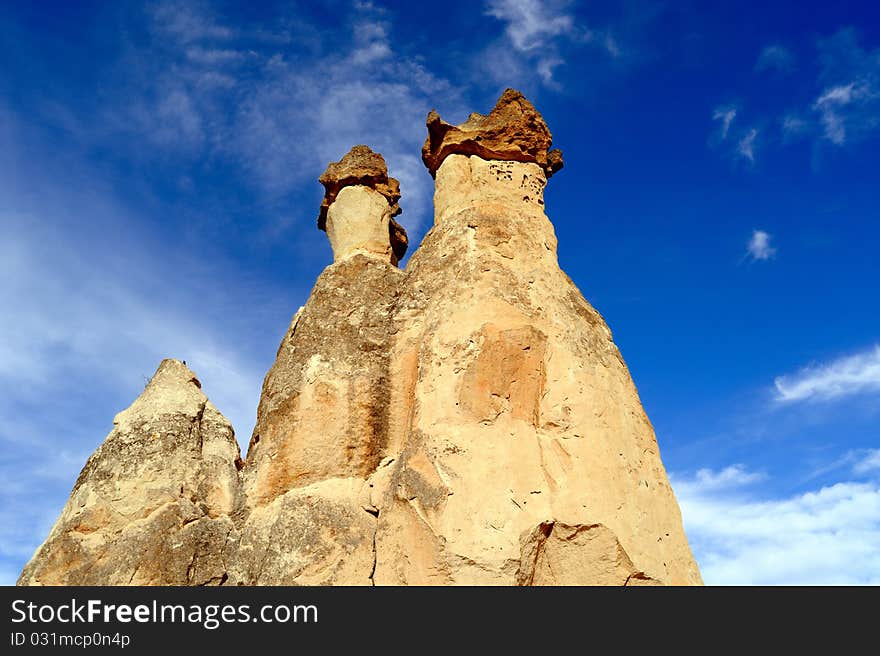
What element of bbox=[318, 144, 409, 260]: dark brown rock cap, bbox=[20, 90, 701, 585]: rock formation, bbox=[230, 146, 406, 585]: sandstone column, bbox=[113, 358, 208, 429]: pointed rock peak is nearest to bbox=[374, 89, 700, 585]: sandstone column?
bbox=[20, 90, 701, 585]: rock formation

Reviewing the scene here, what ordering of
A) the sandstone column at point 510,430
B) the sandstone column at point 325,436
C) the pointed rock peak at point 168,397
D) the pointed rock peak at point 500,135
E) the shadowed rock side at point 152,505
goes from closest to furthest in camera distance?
1. the sandstone column at point 510,430
2. the sandstone column at point 325,436
3. the shadowed rock side at point 152,505
4. the pointed rock peak at point 168,397
5. the pointed rock peak at point 500,135

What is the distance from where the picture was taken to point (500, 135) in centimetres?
1222

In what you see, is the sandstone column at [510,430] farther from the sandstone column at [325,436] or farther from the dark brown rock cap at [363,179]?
the dark brown rock cap at [363,179]

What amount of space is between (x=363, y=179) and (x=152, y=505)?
6.04 meters

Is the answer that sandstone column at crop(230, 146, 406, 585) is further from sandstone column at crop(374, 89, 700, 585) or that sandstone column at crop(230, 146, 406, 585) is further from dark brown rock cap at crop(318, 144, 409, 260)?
dark brown rock cap at crop(318, 144, 409, 260)

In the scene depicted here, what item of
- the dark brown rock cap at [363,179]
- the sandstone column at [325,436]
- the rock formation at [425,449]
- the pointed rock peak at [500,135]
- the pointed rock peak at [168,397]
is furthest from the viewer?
the dark brown rock cap at [363,179]

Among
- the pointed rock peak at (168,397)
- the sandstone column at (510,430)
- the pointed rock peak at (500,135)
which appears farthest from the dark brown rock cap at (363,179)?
the pointed rock peak at (168,397)

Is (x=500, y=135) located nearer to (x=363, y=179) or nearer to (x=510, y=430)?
(x=363, y=179)

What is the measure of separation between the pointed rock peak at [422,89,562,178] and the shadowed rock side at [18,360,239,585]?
517cm

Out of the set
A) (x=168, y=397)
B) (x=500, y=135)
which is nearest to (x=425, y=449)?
(x=168, y=397)

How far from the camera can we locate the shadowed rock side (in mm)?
9562

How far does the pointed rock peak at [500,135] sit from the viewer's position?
39.9 feet

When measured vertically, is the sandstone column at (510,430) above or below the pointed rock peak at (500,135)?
below

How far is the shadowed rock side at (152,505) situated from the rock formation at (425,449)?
0.02 m
